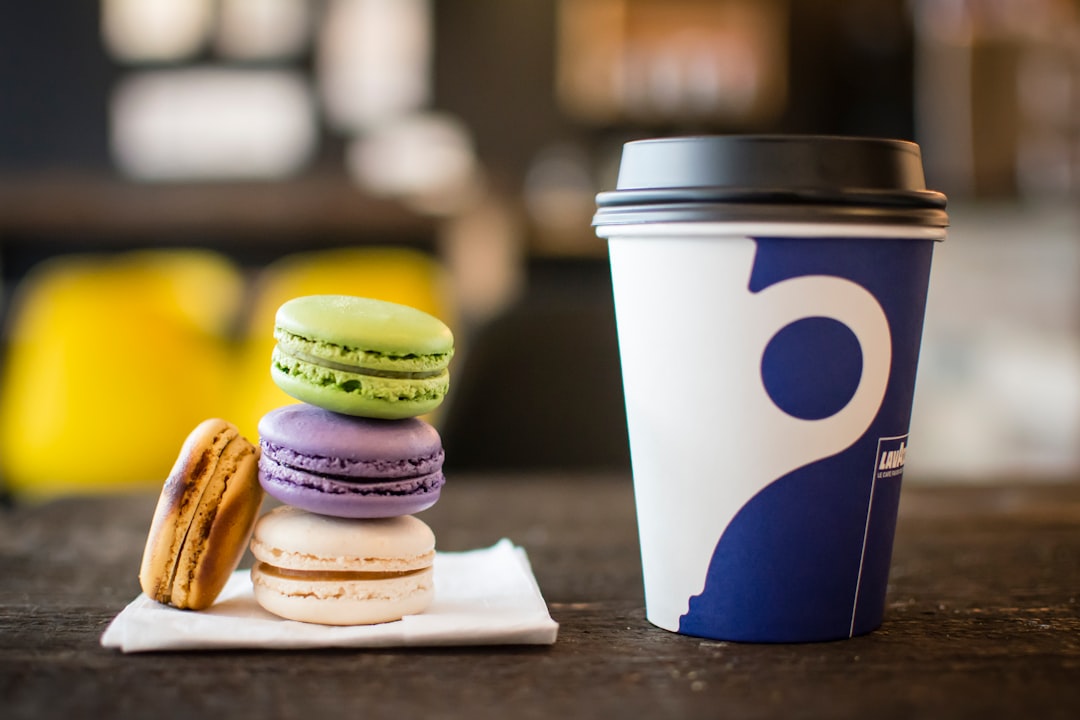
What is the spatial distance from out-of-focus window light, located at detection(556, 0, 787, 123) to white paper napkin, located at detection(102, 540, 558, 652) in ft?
16.6

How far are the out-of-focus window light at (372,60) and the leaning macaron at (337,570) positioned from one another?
5276mm

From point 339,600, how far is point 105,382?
186cm

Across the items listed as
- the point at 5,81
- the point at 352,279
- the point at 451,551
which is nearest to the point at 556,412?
the point at 352,279

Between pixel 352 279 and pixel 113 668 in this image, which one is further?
pixel 352 279

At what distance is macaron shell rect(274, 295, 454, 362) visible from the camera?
59 centimetres

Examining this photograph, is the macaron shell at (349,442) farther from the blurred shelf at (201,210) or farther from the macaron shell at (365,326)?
the blurred shelf at (201,210)

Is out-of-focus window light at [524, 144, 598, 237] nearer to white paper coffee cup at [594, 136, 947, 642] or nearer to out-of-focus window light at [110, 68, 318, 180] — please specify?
out-of-focus window light at [110, 68, 318, 180]

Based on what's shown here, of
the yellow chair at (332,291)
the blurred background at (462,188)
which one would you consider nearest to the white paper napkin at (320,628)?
the blurred background at (462,188)

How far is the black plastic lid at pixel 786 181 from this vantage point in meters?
0.58

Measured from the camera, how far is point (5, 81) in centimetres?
570

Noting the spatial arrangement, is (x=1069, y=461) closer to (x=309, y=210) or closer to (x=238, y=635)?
(x=309, y=210)

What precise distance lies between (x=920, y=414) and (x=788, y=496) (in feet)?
12.8

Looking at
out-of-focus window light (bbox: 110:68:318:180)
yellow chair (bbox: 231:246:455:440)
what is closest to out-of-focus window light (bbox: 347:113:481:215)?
out-of-focus window light (bbox: 110:68:318:180)

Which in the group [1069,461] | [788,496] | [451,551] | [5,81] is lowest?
[1069,461]
